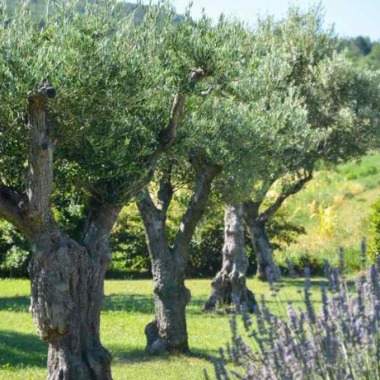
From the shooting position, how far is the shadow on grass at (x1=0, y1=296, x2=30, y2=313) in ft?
72.9

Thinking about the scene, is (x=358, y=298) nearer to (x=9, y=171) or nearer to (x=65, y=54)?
(x=65, y=54)

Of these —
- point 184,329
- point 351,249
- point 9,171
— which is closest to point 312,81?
point 351,249

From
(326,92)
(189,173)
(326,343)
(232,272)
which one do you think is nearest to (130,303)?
(232,272)

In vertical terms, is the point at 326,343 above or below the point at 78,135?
below

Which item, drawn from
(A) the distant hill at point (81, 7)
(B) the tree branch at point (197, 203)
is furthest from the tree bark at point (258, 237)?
(A) the distant hill at point (81, 7)

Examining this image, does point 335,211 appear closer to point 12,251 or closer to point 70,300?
point 12,251

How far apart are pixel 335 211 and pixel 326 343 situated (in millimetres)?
39172

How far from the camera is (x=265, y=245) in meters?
30.4

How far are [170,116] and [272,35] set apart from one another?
1699cm

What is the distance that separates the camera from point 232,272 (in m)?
22.0

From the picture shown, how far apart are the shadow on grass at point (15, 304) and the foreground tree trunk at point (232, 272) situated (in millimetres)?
4753

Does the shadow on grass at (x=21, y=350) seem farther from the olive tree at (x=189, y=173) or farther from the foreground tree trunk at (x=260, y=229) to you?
the foreground tree trunk at (x=260, y=229)

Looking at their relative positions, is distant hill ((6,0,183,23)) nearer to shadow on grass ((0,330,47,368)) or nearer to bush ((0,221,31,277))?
shadow on grass ((0,330,47,368))

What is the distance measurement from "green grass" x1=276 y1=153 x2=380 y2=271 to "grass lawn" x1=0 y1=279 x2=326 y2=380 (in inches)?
284
